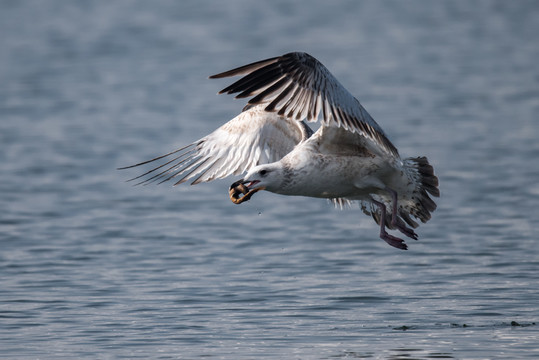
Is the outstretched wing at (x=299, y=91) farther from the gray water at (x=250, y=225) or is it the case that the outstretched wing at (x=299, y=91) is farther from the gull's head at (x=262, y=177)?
the gray water at (x=250, y=225)

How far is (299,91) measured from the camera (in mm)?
7895

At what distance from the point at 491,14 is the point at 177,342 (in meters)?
23.7

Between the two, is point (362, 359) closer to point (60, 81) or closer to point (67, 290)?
point (67, 290)

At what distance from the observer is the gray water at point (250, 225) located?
8.48 m

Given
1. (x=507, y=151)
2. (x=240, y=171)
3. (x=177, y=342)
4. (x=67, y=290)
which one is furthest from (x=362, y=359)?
(x=507, y=151)

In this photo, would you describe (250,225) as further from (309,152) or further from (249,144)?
(309,152)

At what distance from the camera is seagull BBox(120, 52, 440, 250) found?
25.7ft

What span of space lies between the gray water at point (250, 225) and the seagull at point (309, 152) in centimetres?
89

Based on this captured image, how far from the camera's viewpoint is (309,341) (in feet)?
26.8

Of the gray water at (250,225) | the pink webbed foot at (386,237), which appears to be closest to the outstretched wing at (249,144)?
the pink webbed foot at (386,237)

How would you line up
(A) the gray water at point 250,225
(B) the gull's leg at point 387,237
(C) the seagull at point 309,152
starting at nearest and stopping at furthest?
(C) the seagull at point 309,152 < (A) the gray water at point 250,225 < (B) the gull's leg at point 387,237

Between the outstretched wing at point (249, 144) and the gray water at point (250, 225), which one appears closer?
the gray water at point (250, 225)

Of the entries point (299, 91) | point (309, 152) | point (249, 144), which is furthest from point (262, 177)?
point (249, 144)

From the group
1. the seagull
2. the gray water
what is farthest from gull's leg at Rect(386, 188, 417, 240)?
the gray water
